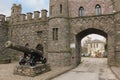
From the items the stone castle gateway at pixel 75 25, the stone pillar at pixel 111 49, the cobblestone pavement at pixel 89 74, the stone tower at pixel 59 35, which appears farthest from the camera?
the stone tower at pixel 59 35

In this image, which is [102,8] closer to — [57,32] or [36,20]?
[57,32]

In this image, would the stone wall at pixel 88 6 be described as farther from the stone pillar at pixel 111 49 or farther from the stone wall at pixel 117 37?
the stone pillar at pixel 111 49

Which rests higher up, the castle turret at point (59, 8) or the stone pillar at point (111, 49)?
the castle turret at point (59, 8)

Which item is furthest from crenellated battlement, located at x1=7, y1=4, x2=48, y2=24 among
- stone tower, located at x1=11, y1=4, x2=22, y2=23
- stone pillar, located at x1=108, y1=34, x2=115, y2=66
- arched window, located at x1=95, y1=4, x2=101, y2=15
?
stone pillar, located at x1=108, y1=34, x2=115, y2=66

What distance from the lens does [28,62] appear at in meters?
11.3

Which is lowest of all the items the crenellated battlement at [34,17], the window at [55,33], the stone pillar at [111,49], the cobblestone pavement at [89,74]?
the cobblestone pavement at [89,74]

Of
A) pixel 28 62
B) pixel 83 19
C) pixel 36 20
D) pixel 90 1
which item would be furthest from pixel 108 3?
pixel 28 62

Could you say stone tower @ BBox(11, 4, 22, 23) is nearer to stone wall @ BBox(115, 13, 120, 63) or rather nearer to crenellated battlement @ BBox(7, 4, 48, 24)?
crenellated battlement @ BBox(7, 4, 48, 24)

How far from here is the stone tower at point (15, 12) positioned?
918 inches

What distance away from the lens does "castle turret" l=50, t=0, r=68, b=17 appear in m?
17.7

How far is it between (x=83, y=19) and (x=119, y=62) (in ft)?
19.3

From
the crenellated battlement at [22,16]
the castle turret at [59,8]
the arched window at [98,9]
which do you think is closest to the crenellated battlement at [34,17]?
the crenellated battlement at [22,16]

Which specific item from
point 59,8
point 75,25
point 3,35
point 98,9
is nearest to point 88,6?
point 98,9

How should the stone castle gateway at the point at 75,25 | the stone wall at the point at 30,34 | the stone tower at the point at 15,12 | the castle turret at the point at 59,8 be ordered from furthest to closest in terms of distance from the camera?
the stone tower at the point at 15,12, the stone wall at the point at 30,34, the castle turret at the point at 59,8, the stone castle gateway at the point at 75,25
